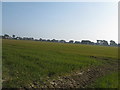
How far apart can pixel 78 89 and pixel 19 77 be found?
4141 mm

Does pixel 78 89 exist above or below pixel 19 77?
below

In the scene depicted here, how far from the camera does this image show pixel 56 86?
12.4 m

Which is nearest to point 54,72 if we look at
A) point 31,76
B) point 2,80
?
point 31,76

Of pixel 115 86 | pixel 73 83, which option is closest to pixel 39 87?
pixel 73 83

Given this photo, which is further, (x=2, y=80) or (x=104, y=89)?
(x=104, y=89)

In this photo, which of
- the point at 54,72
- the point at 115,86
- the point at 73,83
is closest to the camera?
the point at 115,86

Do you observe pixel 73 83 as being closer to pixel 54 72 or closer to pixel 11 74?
pixel 54 72

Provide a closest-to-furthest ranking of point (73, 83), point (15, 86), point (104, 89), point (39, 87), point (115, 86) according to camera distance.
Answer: point (15, 86)
point (39, 87)
point (104, 89)
point (115, 86)
point (73, 83)

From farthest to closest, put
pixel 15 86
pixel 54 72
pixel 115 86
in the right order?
pixel 54 72
pixel 115 86
pixel 15 86

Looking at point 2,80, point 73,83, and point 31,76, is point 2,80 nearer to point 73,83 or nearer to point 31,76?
point 31,76

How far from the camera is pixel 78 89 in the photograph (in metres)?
12.8

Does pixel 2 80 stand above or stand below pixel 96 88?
above

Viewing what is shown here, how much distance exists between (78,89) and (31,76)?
3420 mm

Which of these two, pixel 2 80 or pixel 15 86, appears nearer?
pixel 15 86
